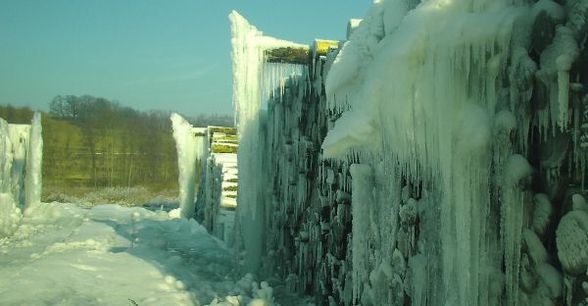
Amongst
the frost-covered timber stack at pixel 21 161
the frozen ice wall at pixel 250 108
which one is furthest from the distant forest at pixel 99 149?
the frozen ice wall at pixel 250 108

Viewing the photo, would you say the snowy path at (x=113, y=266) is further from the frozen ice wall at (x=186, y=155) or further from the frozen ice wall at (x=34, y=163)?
the frozen ice wall at (x=186, y=155)

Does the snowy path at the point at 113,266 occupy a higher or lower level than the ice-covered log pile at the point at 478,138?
lower

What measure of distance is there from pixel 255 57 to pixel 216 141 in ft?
22.6

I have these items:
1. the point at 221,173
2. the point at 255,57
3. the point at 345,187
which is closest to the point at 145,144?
the point at 221,173

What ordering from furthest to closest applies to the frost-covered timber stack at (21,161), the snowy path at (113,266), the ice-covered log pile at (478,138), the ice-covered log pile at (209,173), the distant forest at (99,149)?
the distant forest at (99,149) < the frost-covered timber stack at (21,161) < the ice-covered log pile at (209,173) < the snowy path at (113,266) < the ice-covered log pile at (478,138)

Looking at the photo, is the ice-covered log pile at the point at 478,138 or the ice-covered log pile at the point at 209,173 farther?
the ice-covered log pile at the point at 209,173

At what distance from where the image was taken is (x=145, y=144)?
129 ft

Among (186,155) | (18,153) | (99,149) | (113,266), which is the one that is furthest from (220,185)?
(99,149)

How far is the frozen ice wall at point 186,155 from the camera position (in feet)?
Result: 45.5

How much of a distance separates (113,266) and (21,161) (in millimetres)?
9372

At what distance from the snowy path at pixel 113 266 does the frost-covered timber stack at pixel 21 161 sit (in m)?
2.32

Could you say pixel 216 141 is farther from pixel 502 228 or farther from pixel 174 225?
pixel 502 228

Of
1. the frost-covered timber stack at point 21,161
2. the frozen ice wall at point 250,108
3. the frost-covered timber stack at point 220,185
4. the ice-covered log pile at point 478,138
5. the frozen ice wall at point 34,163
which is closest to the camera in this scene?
the ice-covered log pile at point 478,138

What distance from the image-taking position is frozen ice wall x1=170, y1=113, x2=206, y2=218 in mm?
13875
